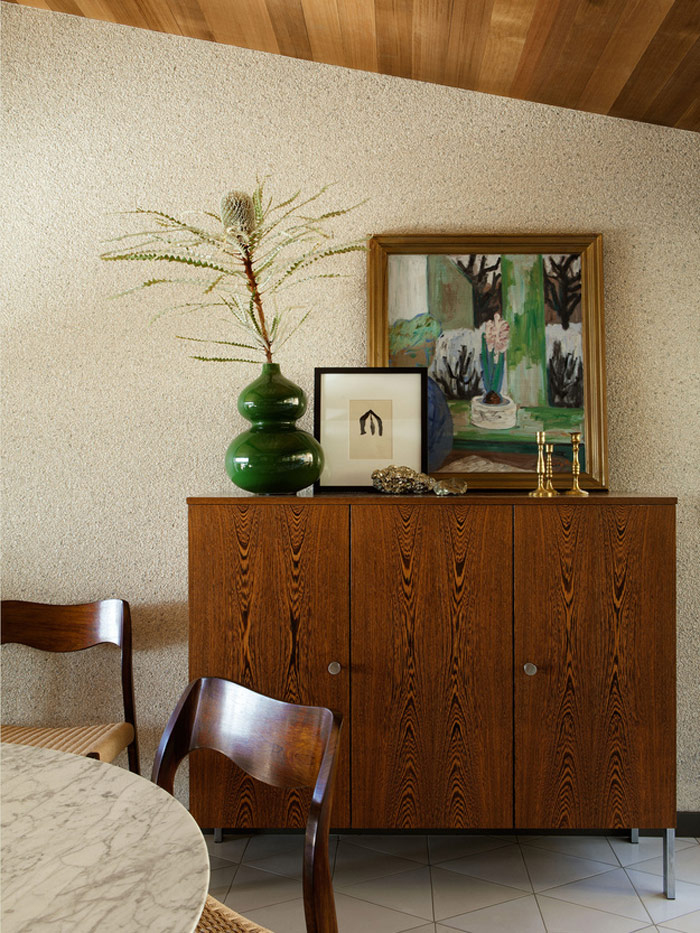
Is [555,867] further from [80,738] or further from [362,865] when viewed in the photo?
[80,738]

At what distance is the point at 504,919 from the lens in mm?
1979

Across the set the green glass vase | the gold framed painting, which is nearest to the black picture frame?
the gold framed painting

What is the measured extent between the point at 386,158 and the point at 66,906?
2413mm

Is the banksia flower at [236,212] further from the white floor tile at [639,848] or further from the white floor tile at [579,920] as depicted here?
the white floor tile at [639,848]

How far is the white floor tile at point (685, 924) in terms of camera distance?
1927 mm

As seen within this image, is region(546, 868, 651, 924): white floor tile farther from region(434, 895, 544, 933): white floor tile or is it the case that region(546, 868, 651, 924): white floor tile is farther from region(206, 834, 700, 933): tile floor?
region(434, 895, 544, 933): white floor tile

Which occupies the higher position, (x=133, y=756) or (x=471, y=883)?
(x=133, y=756)

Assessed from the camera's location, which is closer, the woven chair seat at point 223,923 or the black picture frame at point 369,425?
the woven chair seat at point 223,923

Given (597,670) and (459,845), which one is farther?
(459,845)

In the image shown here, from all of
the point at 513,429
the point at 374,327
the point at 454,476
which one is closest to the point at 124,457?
the point at 374,327

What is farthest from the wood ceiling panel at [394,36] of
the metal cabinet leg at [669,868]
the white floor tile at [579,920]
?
the white floor tile at [579,920]

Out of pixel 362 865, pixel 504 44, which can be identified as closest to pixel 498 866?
pixel 362 865

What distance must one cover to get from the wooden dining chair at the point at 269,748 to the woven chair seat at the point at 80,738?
0.85 meters

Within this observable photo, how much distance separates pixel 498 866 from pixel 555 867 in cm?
18
